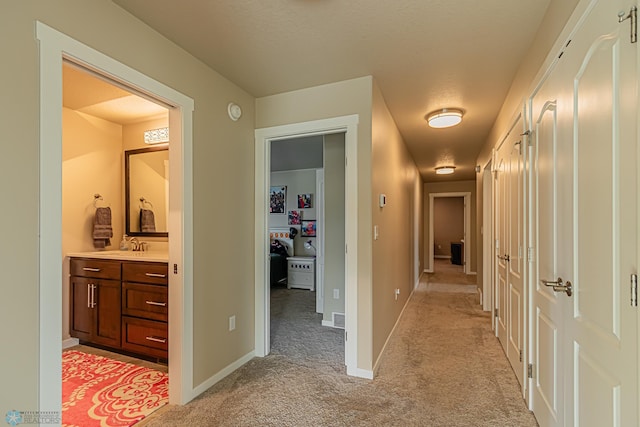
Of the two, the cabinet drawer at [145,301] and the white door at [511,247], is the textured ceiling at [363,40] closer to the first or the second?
the white door at [511,247]

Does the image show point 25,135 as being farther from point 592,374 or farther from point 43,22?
point 592,374

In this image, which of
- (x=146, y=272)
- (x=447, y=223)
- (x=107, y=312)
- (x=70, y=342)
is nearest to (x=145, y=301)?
(x=146, y=272)

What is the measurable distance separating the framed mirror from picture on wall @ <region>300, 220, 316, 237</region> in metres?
3.39

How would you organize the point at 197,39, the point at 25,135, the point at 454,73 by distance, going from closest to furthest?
the point at 25,135 < the point at 197,39 < the point at 454,73

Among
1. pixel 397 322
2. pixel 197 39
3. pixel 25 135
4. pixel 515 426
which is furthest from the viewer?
pixel 397 322

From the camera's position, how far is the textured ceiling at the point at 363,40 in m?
1.66

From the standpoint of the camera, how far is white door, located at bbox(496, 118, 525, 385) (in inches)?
87.7

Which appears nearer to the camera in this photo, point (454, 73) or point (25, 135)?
point (25, 135)

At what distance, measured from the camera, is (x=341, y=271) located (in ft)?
12.4

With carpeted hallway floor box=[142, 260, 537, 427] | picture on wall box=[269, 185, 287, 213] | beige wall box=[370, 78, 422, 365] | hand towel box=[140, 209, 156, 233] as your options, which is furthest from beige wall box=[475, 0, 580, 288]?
picture on wall box=[269, 185, 287, 213]

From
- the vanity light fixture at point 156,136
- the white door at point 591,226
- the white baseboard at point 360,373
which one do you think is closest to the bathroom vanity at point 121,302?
the vanity light fixture at point 156,136

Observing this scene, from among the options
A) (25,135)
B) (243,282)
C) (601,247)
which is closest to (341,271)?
(243,282)

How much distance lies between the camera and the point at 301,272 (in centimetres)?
584

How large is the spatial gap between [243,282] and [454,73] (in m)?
2.49
